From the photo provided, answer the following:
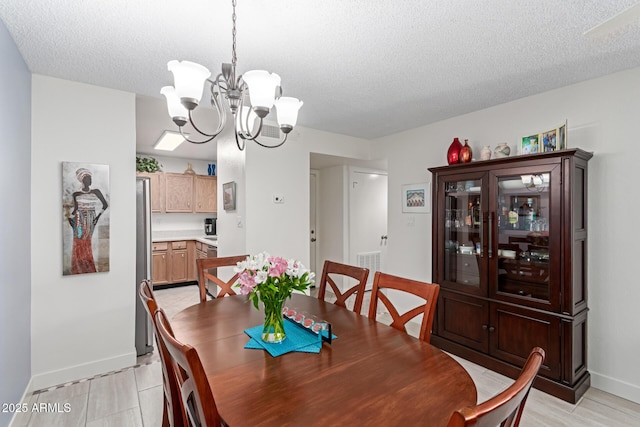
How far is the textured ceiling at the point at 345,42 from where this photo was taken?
163 centimetres

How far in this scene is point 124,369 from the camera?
2.70m

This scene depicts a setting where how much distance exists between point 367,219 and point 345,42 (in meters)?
3.64

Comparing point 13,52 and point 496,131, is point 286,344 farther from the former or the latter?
point 496,131

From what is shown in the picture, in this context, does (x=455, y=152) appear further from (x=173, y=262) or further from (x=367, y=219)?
(x=173, y=262)

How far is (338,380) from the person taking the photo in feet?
3.77

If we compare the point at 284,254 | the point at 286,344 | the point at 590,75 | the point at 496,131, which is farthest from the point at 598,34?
the point at 284,254

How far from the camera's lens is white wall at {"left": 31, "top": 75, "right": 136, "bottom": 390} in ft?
7.91

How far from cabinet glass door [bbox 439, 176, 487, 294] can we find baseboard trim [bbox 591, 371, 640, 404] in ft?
3.35

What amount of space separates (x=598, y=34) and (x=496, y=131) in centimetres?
181

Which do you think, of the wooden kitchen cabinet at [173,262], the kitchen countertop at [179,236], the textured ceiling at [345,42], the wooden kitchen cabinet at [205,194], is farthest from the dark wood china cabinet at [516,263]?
the wooden kitchen cabinet at [205,194]

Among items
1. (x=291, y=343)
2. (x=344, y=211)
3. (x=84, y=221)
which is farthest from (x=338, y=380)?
(x=344, y=211)

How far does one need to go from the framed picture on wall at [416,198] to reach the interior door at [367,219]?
4.15ft

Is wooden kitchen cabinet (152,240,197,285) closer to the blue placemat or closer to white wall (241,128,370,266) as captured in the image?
white wall (241,128,370,266)

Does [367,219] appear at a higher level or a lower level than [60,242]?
higher
